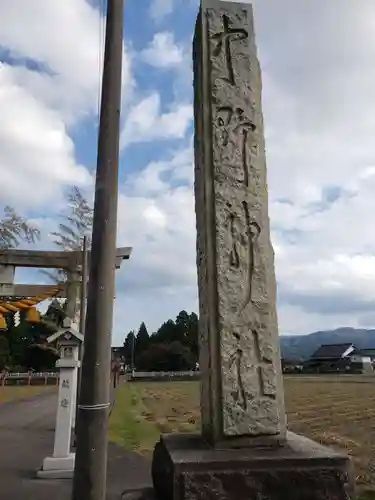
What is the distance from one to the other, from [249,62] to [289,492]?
334cm

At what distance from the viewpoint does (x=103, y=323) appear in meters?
3.17

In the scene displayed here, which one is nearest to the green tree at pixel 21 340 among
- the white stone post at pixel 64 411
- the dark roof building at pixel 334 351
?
the white stone post at pixel 64 411

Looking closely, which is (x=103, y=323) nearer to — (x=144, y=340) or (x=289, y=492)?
(x=289, y=492)

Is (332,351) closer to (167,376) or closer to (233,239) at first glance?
(167,376)

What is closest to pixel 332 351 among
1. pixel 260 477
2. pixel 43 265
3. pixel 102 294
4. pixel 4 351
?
pixel 4 351

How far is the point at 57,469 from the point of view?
8.30 metres

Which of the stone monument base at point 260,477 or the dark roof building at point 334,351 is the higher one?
the dark roof building at point 334,351

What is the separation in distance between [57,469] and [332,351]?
86.9m

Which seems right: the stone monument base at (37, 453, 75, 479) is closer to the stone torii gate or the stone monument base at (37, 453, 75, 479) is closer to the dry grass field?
the dry grass field

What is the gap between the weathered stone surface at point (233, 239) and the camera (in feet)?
11.0

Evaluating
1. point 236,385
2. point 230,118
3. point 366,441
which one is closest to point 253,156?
point 230,118

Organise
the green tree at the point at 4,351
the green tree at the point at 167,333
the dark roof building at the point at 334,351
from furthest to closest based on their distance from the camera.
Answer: the dark roof building at the point at 334,351
the green tree at the point at 167,333
the green tree at the point at 4,351

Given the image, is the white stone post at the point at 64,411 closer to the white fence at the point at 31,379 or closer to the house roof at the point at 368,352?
the white fence at the point at 31,379

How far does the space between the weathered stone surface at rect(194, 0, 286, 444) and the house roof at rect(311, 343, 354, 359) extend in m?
86.6
